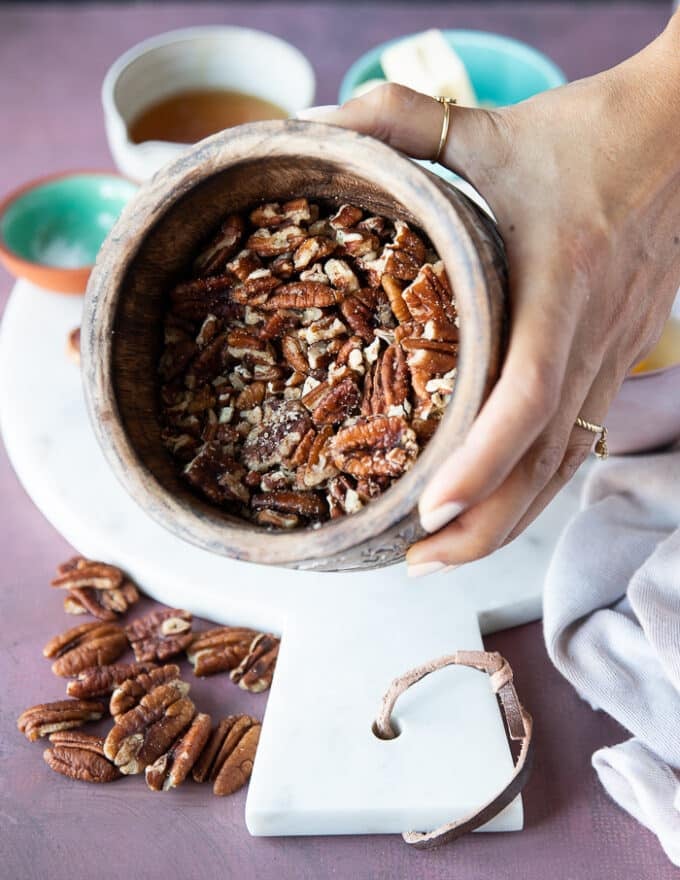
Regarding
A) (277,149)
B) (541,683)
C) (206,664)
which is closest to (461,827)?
(541,683)

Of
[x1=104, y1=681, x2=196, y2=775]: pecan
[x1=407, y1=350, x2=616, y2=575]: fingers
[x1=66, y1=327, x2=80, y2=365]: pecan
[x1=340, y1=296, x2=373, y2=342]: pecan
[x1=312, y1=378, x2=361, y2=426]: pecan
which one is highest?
[x1=340, y1=296, x2=373, y2=342]: pecan

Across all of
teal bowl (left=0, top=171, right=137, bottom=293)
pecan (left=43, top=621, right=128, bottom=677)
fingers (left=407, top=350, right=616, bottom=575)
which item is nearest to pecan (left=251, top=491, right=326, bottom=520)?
fingers (left=407, top=350, right=616, bottom=575)

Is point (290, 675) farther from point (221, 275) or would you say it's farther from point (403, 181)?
point (403, 181)

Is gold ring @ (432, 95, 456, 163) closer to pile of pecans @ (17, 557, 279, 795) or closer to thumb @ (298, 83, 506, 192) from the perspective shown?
thumb @ (298, 83, 506, 192)

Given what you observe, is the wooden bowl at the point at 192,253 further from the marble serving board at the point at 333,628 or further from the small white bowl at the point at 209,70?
the small white bowl at the point at 209,70

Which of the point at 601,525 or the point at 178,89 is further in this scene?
the point at 178,89

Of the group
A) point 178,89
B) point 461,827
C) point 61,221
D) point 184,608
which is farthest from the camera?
point 178,89

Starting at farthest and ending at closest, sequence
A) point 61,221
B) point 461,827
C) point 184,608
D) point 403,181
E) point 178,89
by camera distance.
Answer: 1. point 178,89
2. point 61,221
3. point 184,608
4. point 461,827
5. point 403,181
